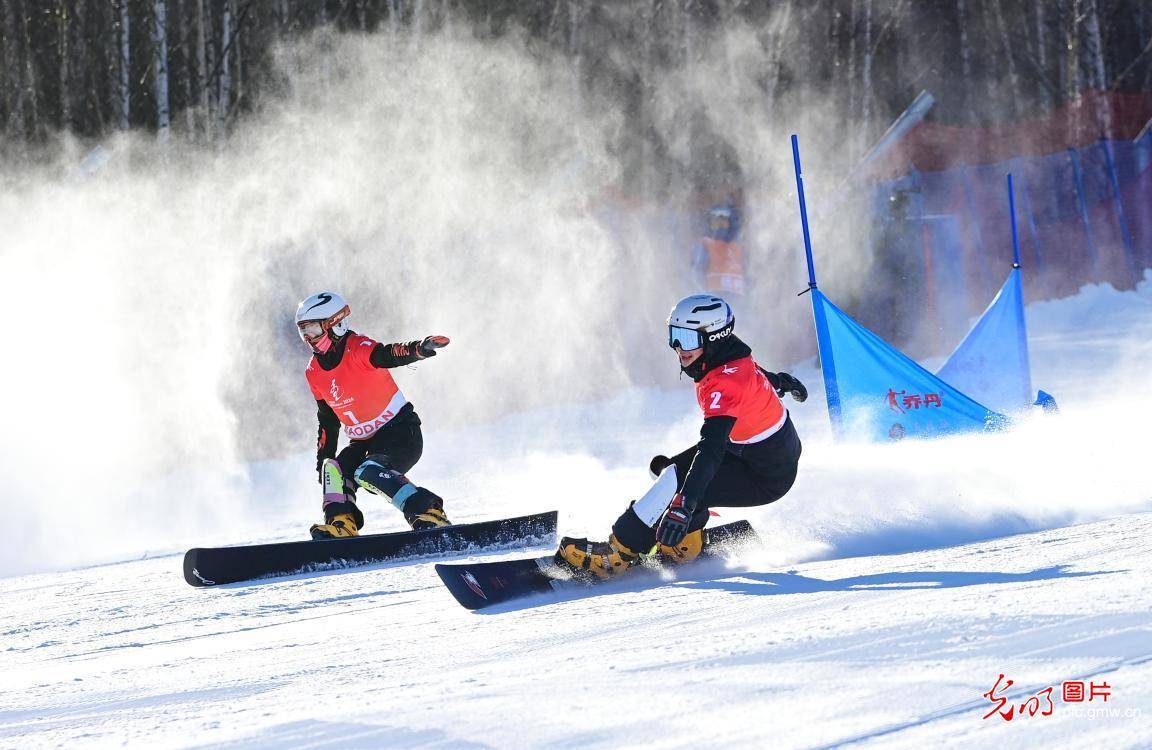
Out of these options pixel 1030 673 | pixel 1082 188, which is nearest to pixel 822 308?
pixel 1030 673

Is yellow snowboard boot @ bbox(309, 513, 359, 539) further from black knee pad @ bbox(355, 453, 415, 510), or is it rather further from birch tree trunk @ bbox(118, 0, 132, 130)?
birch tree trunk @ bbox(118, 0, 132, 130)

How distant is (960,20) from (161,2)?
60.2 feet

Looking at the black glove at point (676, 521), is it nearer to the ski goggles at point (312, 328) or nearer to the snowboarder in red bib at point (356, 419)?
the snowboarder in red bib at point (356, 419)

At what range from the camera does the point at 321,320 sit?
276 inches

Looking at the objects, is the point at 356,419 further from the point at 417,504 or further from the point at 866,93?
the point at 866,93

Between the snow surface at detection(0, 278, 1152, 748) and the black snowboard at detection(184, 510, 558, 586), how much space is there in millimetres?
152

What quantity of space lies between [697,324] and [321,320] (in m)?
2.59

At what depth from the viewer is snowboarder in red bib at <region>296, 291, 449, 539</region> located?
22.4ft

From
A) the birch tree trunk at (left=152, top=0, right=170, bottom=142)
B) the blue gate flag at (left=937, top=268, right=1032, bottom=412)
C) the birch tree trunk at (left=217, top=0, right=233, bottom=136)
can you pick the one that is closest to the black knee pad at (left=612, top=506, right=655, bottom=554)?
the blue gate flag at (left=937, top=268, right=1032, bottom=412)

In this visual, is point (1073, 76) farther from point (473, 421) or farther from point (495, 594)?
point (495, 594)

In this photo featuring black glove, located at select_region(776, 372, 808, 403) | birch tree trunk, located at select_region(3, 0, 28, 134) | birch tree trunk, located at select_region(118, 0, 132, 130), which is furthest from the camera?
birch tree trunk, located at select_region(3, 0, 28, 134)

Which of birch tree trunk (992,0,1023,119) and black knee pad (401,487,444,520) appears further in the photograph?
birch tree trunk (992,0,1023,119)

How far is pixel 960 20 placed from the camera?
27.5m

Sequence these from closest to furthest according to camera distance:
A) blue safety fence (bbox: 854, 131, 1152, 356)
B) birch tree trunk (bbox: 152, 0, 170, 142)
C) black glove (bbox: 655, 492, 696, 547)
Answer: black glove (bbox: 655, 492, 696, 547), birch tree trunk (bbox: 152, 0, 170, 142), blue safety fence (bbox: 854, 131, 1152, 356)
